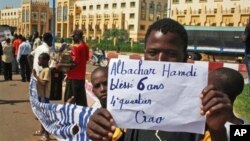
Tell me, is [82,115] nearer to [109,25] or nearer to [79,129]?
[79,129]

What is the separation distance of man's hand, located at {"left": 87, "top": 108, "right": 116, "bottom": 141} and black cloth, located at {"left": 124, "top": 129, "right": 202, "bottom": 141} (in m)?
0.23

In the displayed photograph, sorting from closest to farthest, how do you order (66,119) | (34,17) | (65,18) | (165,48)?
1. (165,48)
2. (66,119)
3. (65,18)
4. (34,17)

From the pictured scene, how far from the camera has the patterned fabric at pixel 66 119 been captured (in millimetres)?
2836

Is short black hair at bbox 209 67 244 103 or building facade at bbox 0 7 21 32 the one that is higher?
building facade at bbox 0 7 21 32

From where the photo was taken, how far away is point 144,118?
1772 mm

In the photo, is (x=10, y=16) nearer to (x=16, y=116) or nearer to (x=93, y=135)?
(x=16, y=116)

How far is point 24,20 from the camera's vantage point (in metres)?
119

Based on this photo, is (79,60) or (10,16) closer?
(79,60)

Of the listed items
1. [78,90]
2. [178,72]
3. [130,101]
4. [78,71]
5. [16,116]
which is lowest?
[16,116]

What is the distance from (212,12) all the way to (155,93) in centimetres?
6324

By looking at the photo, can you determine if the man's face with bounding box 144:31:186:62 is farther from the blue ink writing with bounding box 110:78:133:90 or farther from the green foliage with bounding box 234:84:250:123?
the green foliage with bounding box 234:84:250:123

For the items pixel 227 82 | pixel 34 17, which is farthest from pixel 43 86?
pixel 34 17

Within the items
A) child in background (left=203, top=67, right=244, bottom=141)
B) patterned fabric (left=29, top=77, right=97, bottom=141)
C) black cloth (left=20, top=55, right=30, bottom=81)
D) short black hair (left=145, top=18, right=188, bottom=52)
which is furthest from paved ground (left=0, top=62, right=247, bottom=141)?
short black hair (left=145, top=18, right=188, bottom=52)

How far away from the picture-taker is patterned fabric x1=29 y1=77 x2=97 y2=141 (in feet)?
9.30
